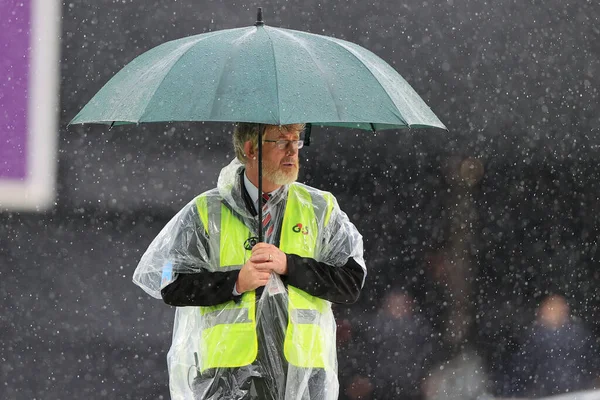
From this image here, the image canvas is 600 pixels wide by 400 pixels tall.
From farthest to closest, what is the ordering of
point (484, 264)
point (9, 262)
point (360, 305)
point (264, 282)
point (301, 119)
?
point (484, 264), point (360, 305), point (9, 262), point (264, 282), point (301, 119)

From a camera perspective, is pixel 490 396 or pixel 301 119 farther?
pixel 490 396

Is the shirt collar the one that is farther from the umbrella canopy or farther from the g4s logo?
the umbrella canopy

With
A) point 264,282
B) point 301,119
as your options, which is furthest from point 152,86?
point 264,282

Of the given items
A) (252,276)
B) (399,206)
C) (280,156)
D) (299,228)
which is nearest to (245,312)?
(252,276)

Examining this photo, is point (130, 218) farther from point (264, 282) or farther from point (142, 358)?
point (264, 282)

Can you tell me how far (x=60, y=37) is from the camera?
601cm

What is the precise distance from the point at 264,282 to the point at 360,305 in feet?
8.89

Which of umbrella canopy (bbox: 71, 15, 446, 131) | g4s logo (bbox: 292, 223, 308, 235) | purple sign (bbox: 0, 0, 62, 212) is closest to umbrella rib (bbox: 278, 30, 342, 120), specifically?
umbrella canopy (bbox: 71, 15, 446, 131)

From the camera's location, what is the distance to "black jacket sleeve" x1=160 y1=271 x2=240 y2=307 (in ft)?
14.6

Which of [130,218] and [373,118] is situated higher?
[373,118]

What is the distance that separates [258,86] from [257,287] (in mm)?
859

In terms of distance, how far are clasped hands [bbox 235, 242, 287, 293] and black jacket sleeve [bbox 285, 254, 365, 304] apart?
0.10 metres

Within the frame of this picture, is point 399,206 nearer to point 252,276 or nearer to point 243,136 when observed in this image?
point 243,136

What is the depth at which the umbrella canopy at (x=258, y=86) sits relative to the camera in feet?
12.8
